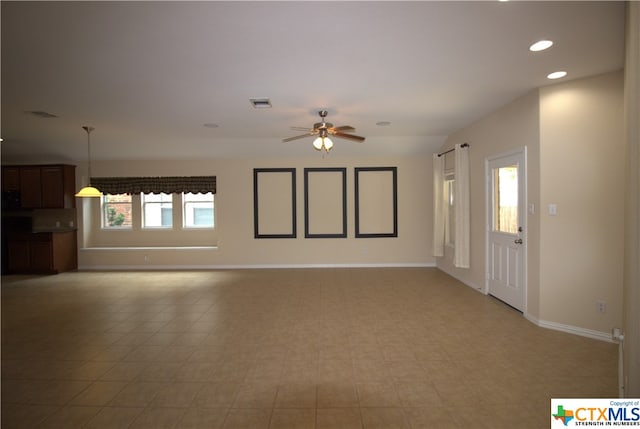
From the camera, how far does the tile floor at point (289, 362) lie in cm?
245

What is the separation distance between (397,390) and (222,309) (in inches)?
116

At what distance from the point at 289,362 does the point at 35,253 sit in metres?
7.35

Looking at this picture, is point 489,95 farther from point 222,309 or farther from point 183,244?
point 183,244

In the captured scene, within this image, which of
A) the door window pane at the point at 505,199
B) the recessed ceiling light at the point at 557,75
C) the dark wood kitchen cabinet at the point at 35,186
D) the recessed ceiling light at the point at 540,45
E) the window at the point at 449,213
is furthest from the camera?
the dark wood kitchen cabinet at the point at 35,186

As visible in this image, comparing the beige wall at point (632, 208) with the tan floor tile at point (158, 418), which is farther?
the tan floor tile at point (158, 418)

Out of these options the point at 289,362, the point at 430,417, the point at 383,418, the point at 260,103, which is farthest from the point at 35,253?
the point at 430,417

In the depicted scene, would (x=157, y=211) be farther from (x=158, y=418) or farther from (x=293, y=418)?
(x=293, y=418)

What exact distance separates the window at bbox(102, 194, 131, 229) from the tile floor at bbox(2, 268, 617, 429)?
9.71 feet

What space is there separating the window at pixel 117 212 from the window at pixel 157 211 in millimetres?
415

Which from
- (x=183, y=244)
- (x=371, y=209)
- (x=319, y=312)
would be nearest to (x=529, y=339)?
(x=319, y=312)

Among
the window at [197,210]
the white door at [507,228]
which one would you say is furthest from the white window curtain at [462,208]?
the window at [197,210]

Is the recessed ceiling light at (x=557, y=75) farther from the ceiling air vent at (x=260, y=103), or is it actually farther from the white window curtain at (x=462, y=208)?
the ceiling air vent at (x=260, y=103)

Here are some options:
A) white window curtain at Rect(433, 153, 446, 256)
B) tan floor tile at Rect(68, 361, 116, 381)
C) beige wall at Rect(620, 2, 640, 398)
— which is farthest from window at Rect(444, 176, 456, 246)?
tan floor tile at Rect(68, 361, 116, 381)

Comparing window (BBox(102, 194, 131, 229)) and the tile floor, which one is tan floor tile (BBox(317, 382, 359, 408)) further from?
window (BBox(102, 194, 131, 229))
